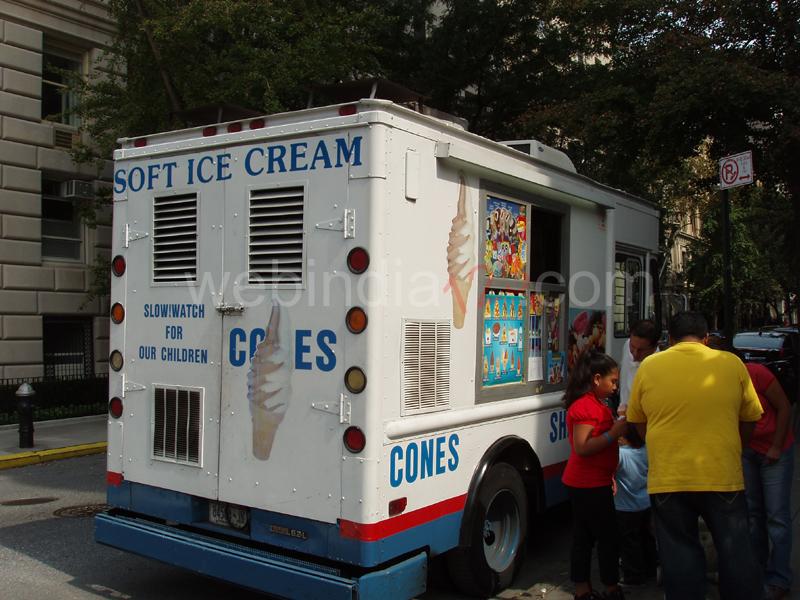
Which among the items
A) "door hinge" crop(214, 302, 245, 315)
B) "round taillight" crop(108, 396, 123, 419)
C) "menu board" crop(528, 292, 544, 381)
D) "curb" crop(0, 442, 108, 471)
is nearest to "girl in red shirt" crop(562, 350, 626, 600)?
"menu board" crop(528, 292, 544, 381)

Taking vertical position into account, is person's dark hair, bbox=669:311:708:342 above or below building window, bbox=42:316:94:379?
above

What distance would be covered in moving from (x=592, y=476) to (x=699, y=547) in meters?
0.81

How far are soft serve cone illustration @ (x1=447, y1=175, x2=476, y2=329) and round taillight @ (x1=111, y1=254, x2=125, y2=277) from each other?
90.2 inches

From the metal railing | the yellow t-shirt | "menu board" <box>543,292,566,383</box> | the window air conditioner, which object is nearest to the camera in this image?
the yellow t-shirt

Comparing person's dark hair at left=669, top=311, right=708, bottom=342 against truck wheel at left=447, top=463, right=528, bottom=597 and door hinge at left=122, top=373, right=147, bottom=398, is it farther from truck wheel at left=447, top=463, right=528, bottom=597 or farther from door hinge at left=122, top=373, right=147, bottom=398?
door hinge at left=122, top=373, right=147, bottom=398

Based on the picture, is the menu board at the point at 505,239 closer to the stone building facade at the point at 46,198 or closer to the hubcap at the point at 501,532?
the hubcap at the point at 501,532

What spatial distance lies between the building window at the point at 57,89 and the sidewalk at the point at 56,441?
21.6 ft

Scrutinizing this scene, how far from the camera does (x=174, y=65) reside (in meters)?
13.1

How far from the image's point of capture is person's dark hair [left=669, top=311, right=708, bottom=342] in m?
4.07

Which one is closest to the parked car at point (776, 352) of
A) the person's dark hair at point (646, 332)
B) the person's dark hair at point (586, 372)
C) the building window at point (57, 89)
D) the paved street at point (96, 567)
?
the paved street at point (96, 567)

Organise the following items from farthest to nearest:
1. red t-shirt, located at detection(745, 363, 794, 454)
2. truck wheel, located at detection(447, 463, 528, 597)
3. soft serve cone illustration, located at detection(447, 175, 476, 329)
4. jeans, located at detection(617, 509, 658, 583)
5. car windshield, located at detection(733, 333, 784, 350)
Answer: car windshield, located at detection(733, 333, 784, 350)
jeans, located at detection(617, 509, 658, 583)
truck wheel, located at detection(447, 463, 528, 597)
soft serve cone illustration, located at detection(447, 175, 476, 329)
red t-shirt, located at detection(745, 363, 794, 454)

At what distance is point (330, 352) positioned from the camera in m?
4.30

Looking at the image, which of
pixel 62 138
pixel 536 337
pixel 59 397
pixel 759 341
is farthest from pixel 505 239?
pixel 759 341

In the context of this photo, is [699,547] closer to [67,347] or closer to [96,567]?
[96,567]
